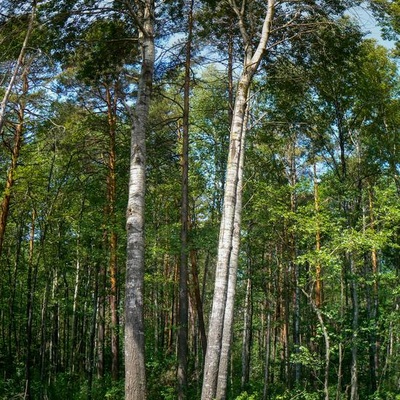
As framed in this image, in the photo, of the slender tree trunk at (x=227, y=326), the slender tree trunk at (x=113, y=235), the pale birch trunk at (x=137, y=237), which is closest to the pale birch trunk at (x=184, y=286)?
the slender tree trunk at (x=113, y=235)

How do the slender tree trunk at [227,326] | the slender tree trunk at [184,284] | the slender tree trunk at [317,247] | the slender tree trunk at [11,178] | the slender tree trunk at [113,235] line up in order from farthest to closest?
the slender tree trunk at [113,235], the slender tree trunk at [11,178], the slender tree trunk at [317,247], the slender tree trunk at [184,284], the slender tree trunk at [227,326]

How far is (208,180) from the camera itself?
713 inches

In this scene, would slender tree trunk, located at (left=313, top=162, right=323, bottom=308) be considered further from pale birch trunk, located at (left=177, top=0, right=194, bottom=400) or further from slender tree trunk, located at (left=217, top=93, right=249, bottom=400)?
pale birch trunk, located at (left=177, top=0, right=194, bottom=400)

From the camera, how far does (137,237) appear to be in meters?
6.11

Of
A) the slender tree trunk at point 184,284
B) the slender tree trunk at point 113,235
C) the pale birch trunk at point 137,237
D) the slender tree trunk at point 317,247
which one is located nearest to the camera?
the pale birch trunk at point 137,237

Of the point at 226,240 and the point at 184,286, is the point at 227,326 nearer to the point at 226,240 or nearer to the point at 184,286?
the point at 226,240

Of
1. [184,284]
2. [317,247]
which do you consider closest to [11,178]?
[184,284]

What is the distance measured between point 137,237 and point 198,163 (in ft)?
38.1

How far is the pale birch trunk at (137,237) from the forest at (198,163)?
22 mm

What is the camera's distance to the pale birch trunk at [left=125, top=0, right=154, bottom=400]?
18.3ft

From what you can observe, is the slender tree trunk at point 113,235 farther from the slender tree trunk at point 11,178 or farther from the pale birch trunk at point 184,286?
the slender tree trunk at point 11,178

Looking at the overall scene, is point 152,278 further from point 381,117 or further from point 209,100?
point 381,117

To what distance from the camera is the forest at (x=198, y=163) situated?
7.06 metres

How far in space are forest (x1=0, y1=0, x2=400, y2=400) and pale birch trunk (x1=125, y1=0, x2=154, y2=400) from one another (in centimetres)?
2
